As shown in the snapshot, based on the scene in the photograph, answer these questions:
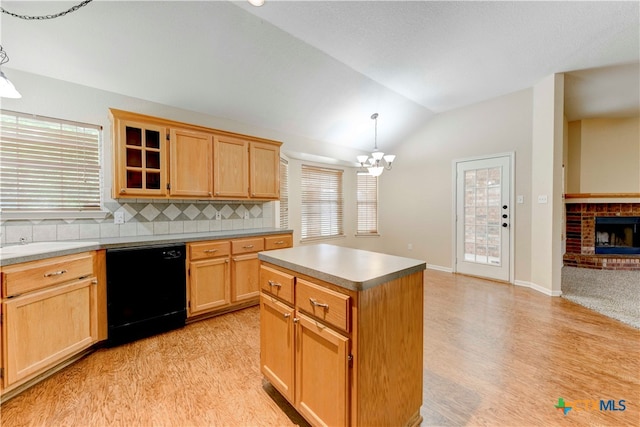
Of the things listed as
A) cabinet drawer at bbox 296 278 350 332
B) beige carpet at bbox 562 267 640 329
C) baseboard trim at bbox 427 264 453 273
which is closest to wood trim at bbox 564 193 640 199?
beige carpet at bbox 562 267 640 329

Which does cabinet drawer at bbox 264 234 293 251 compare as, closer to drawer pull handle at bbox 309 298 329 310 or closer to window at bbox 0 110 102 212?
window at bbox 0 110 102 212

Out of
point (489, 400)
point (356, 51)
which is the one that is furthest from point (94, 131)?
point (489, 400)

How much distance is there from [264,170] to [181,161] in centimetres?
103

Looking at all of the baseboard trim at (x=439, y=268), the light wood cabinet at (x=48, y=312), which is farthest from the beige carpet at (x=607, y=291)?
the light wood cabinet at (x=48, y=312)

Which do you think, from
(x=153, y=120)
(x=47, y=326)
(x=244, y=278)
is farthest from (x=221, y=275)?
(x=153, y=120)

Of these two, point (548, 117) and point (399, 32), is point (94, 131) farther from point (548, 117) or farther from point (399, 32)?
point (548, 117)

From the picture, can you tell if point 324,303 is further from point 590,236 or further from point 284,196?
point 590,236

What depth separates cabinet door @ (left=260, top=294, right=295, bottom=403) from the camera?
1.48 m

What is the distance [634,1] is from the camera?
2326 millimetres

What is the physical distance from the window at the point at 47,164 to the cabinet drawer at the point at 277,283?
225 centimetres

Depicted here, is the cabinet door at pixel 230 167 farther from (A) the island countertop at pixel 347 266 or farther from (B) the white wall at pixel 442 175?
(B) the white wall at pixel 442 175

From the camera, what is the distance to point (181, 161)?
288cm

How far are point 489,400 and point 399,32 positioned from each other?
10.7ft

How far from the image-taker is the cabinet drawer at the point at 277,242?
3316 mm
